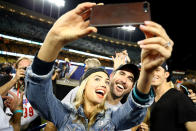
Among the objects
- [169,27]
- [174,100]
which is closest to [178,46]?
[169,27]

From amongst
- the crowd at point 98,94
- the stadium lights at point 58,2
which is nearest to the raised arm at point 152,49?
the crowd at point 98,94

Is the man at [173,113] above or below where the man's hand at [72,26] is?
below

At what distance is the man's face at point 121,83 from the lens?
1.97 meters

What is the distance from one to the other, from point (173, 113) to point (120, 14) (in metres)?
1.55

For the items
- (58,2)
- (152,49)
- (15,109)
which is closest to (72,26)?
(152,49)

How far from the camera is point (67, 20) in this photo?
2.49ft

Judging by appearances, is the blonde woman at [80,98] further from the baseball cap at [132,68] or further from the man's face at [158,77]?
the man's face at [158,77]

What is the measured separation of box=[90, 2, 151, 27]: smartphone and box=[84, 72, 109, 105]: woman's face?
83cm

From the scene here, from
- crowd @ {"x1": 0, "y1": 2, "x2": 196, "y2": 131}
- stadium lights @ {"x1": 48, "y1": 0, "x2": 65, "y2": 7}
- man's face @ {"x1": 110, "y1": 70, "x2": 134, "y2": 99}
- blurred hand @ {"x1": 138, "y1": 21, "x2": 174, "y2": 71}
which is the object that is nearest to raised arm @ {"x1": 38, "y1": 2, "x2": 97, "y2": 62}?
crowd @ {"x1": 0, "y1": 2, "x2": 196, "y2": 131}

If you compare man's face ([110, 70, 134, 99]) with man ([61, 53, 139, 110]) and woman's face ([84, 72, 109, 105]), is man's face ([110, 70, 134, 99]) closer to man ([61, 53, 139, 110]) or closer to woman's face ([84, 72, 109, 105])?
man ([61, 53, 139, 110])

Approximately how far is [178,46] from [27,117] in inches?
489

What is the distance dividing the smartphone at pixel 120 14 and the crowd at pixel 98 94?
0.05 metres

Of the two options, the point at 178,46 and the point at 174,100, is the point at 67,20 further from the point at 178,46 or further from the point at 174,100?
the point at 178,46

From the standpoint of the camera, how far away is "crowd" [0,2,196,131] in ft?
2.46
